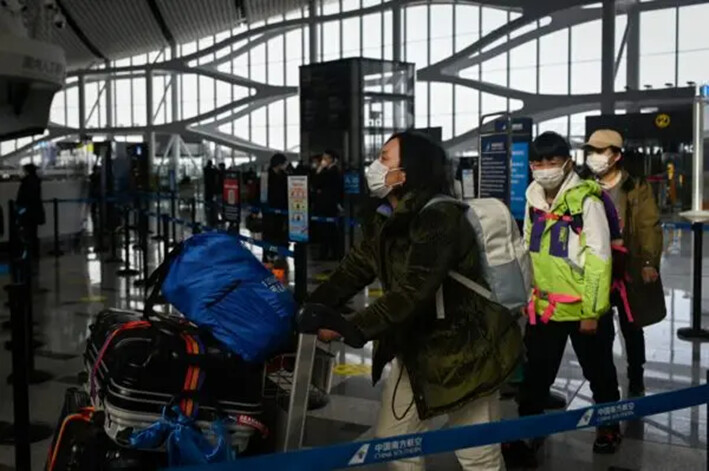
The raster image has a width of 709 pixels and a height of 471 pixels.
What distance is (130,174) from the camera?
20.6m

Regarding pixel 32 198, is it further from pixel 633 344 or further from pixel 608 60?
pixel 608 60

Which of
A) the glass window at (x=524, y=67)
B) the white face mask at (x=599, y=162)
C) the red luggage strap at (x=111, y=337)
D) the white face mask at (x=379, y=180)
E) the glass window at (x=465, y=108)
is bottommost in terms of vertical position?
the red luggage strap at (x=111, y=337)

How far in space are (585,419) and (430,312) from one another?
1.98 feet

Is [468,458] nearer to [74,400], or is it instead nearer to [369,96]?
[74,400]

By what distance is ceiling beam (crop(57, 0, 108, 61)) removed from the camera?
3934 centimetres

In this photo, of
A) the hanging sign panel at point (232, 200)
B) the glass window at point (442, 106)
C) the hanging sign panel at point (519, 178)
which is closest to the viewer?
the hanging sign panel at point (519, 178)

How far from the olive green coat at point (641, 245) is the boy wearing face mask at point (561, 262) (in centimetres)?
79

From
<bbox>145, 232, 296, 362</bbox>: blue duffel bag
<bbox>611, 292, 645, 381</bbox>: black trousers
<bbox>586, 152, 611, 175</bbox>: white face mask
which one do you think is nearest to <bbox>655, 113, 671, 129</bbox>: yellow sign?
<bbox>611, 292, 645, 381</bbox>: black trousers

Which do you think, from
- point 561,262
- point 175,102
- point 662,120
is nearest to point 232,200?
point 561,262

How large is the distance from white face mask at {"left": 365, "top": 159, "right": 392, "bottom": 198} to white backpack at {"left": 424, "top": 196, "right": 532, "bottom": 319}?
7.8 inches

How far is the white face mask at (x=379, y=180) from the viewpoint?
2828 millimetres

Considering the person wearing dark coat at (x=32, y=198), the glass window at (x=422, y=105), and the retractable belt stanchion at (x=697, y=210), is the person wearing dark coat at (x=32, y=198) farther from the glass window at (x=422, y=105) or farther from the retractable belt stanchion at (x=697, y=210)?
the glass window at (x=422, y=105)

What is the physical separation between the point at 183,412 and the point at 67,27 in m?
43.3

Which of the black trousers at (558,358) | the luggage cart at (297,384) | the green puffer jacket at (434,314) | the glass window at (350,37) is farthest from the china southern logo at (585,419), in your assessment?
the glass window at (350,37)
